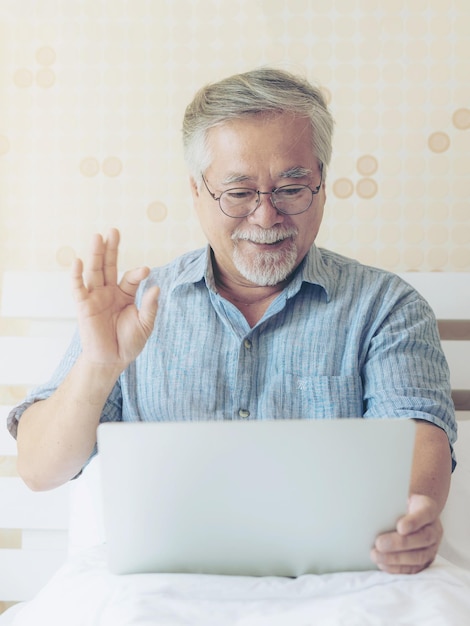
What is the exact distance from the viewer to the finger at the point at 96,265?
1265 mm

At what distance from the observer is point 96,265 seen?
50.5 inches

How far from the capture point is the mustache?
4.91 feet

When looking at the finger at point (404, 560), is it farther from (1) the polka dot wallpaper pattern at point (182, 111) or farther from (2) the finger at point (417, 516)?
(1) the polka dot wallpaper pattern at point (182, 111)

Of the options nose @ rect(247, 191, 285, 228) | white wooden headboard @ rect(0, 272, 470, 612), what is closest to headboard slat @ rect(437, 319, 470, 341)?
white wooden headboard @ rect(0, 272, 470, 612)

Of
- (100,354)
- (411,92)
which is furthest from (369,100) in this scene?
(100,354)

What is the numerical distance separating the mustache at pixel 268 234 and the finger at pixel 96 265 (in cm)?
33

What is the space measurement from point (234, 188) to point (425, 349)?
0.47 meters

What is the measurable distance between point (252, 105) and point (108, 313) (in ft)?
1.63

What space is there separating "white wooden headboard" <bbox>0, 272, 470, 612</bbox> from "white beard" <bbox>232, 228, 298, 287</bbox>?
0.47 meters

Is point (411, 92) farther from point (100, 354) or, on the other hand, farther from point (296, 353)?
point (100, 354)

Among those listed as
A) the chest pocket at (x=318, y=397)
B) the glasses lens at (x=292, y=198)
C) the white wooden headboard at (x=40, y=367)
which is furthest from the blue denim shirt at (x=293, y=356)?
the white wooden headboard at (x=40, y=367)

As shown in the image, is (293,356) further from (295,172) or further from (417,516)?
(417,516)

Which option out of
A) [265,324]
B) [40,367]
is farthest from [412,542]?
[40,367]

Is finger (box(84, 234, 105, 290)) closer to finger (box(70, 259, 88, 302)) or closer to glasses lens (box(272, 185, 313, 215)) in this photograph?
finger (box(70, 259, 88, 302))
